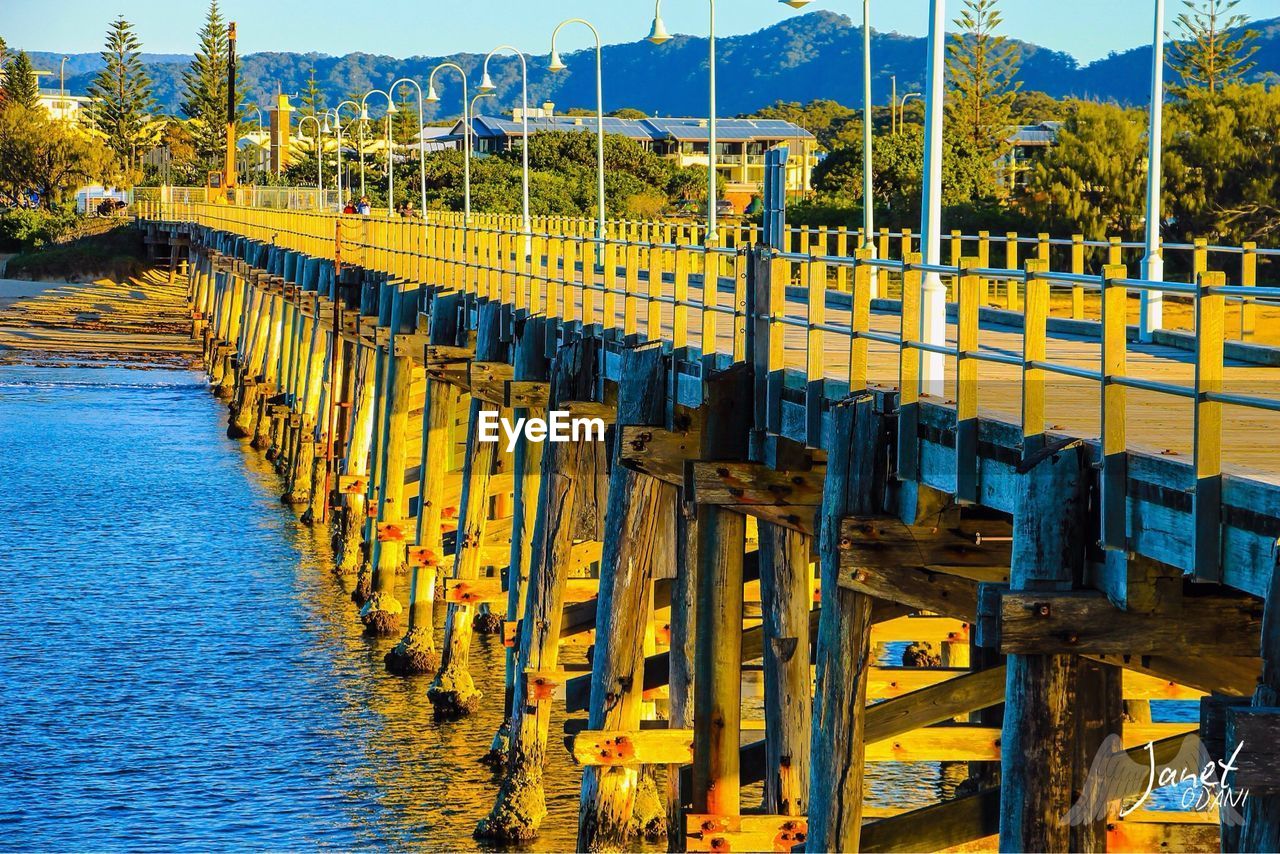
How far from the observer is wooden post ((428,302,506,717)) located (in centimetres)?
1800

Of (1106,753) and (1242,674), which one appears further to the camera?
(1242,674)

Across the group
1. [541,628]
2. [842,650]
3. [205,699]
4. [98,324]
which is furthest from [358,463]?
[98,324]

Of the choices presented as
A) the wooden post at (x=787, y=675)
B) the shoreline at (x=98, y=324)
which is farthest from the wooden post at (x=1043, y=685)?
the shoreline at (x=98, y=324)

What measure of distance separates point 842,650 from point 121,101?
418ft

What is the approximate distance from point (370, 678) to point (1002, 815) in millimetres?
13868

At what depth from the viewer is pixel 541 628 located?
14.6 m

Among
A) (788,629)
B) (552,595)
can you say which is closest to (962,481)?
(788,629)

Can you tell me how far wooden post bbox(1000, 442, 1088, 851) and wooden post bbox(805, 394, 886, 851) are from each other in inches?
56.9

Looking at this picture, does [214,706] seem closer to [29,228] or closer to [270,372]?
[270,372]

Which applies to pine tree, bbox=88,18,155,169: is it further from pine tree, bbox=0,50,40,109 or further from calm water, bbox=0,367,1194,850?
calm water, bbox=0,367,1194,850

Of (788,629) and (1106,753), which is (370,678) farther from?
(1106,753)

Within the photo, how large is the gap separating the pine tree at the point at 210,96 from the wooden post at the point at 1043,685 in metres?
117

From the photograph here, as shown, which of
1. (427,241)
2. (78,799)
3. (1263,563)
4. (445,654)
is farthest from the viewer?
(427,241)

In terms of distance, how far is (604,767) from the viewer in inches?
506
